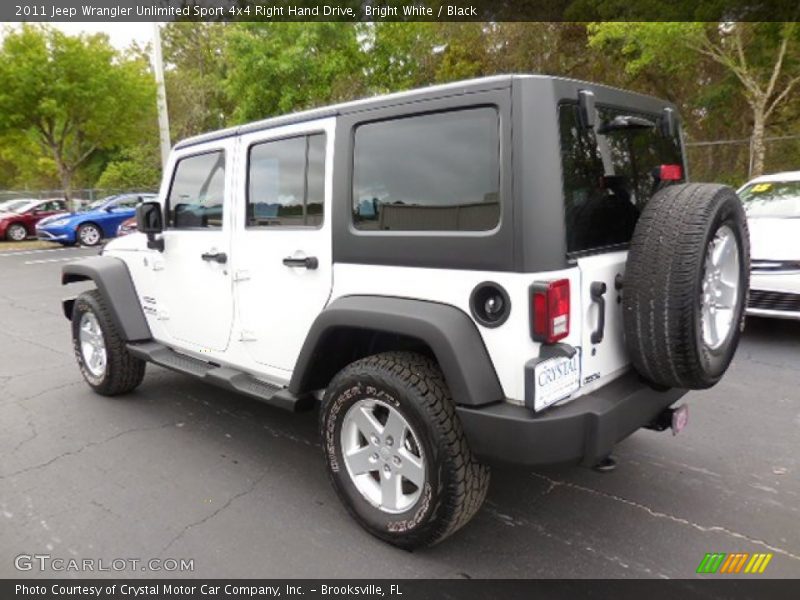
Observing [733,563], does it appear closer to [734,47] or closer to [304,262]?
[304,262]

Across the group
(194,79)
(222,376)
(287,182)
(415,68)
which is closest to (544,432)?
(287,182)

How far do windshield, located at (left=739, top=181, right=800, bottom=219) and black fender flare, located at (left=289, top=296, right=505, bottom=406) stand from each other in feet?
17.1

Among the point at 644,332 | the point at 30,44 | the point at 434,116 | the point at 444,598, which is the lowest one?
the point at 444,598

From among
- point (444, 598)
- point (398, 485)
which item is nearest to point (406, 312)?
point (398, 485)

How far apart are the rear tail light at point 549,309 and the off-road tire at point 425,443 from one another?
19.8 inches

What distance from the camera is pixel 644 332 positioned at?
2.36 meters

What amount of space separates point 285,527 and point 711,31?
514 inches

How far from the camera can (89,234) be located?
56.2ft

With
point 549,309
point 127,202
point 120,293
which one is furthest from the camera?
point 127,202

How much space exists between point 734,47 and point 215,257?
41.4 ft

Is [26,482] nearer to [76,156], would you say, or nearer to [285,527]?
[285,527]

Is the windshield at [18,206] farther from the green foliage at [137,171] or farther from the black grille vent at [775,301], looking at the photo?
the black grille vent at [775,301]

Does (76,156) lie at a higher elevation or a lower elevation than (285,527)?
higher

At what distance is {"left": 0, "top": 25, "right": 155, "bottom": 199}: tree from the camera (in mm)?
19078
